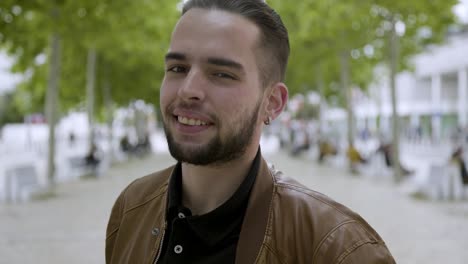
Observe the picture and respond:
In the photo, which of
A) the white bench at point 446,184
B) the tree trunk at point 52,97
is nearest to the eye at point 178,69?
the white bench at point 446,184

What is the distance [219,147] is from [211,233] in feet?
0.84

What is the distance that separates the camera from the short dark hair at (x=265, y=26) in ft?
5.30

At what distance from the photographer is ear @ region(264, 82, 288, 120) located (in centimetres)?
169

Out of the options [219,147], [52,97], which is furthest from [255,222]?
[52,97]

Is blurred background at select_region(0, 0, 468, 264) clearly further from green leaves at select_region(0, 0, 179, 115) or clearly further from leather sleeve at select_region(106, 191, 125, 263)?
leather sleeve at select_region(106, 191, 125, 263)

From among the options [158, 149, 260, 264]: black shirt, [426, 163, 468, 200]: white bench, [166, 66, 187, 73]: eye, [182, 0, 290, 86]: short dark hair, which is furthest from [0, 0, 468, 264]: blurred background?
[158, 149, 260, 264]: black shirt

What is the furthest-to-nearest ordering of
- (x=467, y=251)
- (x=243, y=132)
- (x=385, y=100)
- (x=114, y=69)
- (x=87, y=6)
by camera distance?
(x=385, y=100) → (x=114, y=69) → (x=87, y=6) → (x=467, y=251) → (x=243, y=132)

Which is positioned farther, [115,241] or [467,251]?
[467,251]

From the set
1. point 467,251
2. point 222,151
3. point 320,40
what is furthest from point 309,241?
point 320,40

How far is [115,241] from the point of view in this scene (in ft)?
6.25

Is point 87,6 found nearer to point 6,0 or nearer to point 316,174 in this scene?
point 6,0

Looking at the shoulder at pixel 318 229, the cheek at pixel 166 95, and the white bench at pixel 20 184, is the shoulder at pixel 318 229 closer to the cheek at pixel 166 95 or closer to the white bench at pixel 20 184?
the cheek at pixel 166 95

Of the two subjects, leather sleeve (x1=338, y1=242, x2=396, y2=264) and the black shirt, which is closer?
leather sleeve (x1=338, y1=242, x2=396, y2=264)

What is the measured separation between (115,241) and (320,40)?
22.2 metres
